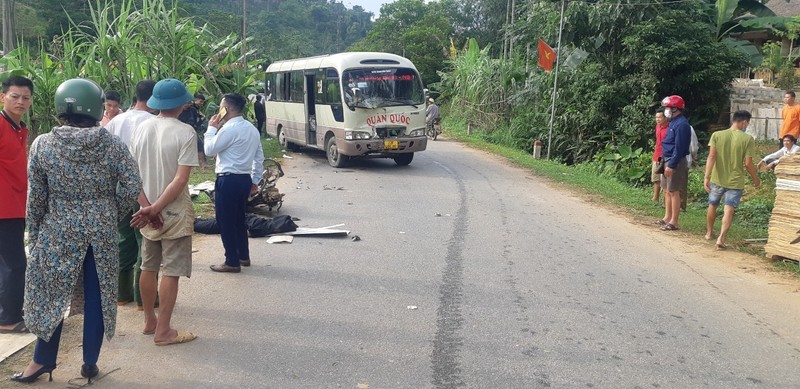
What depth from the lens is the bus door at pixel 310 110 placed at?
17.8 m

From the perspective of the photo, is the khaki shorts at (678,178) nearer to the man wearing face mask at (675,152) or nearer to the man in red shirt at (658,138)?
the man wearing face mask at (675,152)

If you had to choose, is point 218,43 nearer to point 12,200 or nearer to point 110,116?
point 110,116

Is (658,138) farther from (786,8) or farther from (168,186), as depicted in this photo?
(786,8)

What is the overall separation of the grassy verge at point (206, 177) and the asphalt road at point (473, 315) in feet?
4.93

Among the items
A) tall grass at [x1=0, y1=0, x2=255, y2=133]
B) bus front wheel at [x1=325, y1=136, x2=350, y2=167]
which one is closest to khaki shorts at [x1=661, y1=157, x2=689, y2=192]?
bus front wheel at [x1=325, y1=136, x2=350, y2=167]

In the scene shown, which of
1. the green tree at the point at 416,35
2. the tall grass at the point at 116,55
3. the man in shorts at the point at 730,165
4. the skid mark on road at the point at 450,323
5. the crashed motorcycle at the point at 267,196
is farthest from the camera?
the green tree at the point at 416,35

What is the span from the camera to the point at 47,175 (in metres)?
3.97

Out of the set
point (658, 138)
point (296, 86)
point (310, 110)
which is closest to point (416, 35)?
point (296, 86)

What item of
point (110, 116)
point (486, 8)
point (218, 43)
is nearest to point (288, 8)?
point (486, 8)

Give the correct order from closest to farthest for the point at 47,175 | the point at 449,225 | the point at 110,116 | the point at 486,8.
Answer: the point at 47,175 < the point at 110,116 < the point at 449,225 < the point at 486,8

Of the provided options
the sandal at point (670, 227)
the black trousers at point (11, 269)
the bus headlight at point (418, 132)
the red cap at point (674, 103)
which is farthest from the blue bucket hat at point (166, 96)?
the bus headlight at point (418, 132)

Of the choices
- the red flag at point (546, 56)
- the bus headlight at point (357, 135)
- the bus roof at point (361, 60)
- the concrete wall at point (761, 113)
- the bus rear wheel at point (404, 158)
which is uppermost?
the red flag at point (546, 56)

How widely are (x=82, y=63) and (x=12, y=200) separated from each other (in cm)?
814

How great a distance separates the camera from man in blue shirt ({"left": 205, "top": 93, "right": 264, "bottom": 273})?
664cm
